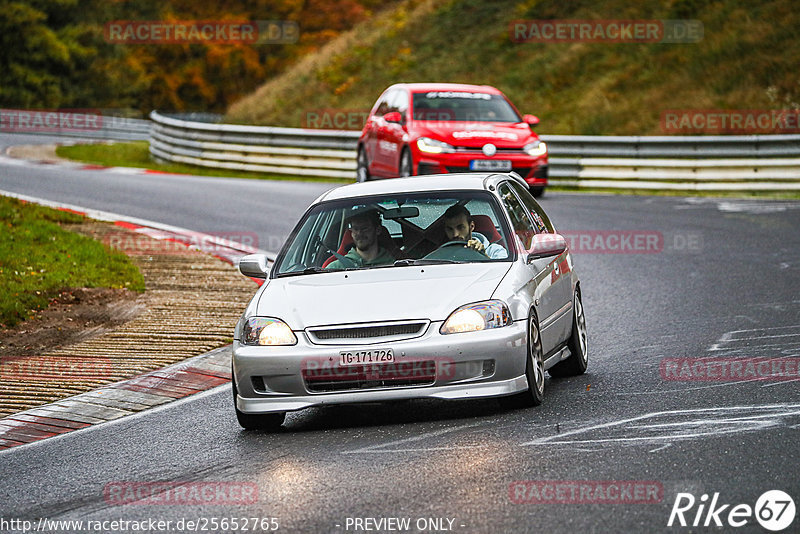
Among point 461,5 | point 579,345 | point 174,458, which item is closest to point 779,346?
point 579,345

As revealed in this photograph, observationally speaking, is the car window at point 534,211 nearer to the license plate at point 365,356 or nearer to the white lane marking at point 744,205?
the license plate at point 365,356

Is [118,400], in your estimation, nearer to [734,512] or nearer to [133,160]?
[734,512]

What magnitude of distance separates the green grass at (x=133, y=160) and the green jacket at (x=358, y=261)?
1744 cm

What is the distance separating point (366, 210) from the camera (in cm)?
887

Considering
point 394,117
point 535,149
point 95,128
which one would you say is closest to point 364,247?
point 535,149

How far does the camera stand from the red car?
1916 cm

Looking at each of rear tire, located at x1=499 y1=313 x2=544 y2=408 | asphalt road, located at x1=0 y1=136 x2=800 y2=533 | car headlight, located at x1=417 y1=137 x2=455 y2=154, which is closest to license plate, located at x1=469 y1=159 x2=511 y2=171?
car headlight, located at x1=417 y1=137 x2=455 y2=154

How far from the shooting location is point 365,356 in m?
7.45

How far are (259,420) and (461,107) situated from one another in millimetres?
13047

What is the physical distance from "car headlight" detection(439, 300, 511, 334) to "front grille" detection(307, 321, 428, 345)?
16 centimetres

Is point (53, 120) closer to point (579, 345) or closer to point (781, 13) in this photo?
point (781, 13)

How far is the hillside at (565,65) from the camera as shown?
97.0 feet

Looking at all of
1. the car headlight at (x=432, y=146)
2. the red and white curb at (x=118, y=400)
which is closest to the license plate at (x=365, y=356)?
the red and white curb at (x=118, y=400)

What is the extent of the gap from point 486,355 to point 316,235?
1.93m
